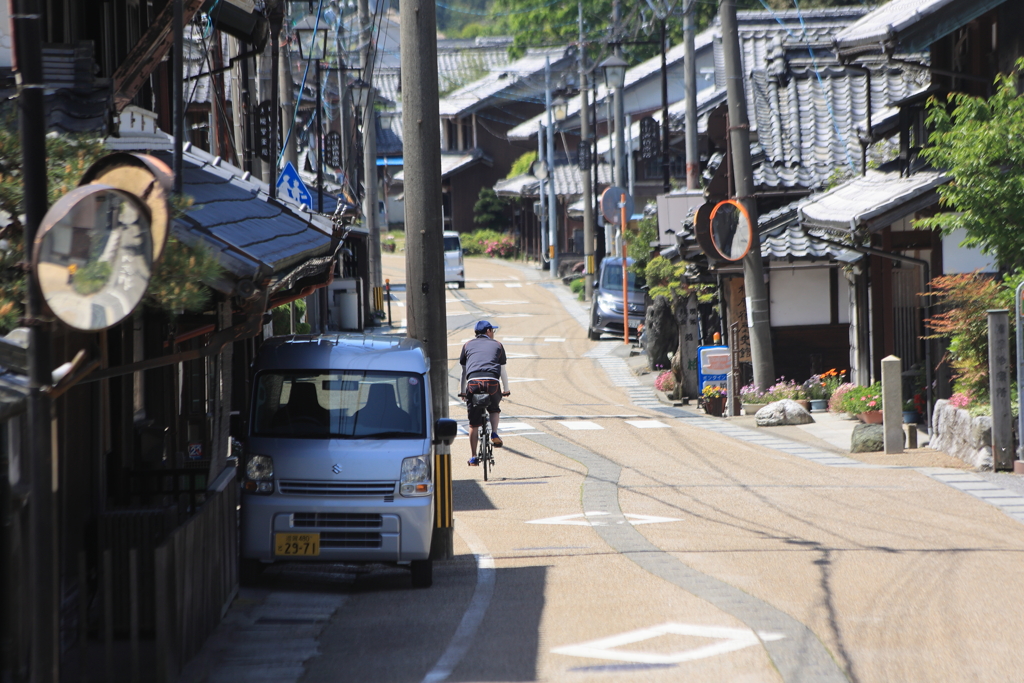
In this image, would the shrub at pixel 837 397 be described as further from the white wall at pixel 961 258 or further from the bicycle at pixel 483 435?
the bicycle at pixel 483 435

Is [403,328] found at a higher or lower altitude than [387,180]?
lower

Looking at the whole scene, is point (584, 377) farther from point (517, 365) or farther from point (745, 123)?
point (745, 123)

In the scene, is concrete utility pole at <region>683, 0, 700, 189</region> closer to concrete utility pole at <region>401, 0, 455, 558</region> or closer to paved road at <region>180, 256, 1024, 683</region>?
paved road at <region>180, 256, 1024, 683</region>

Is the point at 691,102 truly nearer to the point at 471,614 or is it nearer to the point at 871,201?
the point at 871,201

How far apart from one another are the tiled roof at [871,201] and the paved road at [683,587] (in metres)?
3.55

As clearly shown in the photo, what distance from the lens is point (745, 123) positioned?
806 inches

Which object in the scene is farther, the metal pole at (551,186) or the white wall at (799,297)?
the metal pole at (551,186)

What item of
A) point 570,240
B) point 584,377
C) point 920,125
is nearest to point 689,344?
point 584,377

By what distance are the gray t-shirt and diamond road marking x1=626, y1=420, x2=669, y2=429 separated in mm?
5502

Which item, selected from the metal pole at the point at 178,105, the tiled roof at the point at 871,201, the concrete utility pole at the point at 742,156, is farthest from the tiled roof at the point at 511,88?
the metal pole at the point at 178,105

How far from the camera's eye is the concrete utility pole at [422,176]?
10.8m

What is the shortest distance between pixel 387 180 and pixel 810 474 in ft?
170

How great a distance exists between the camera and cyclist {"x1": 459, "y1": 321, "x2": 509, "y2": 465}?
48.7 feet

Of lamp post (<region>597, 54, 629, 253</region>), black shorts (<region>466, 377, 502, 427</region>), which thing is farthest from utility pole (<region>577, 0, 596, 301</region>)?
black shorts (<region>466, 377, 502, 427</region>)
